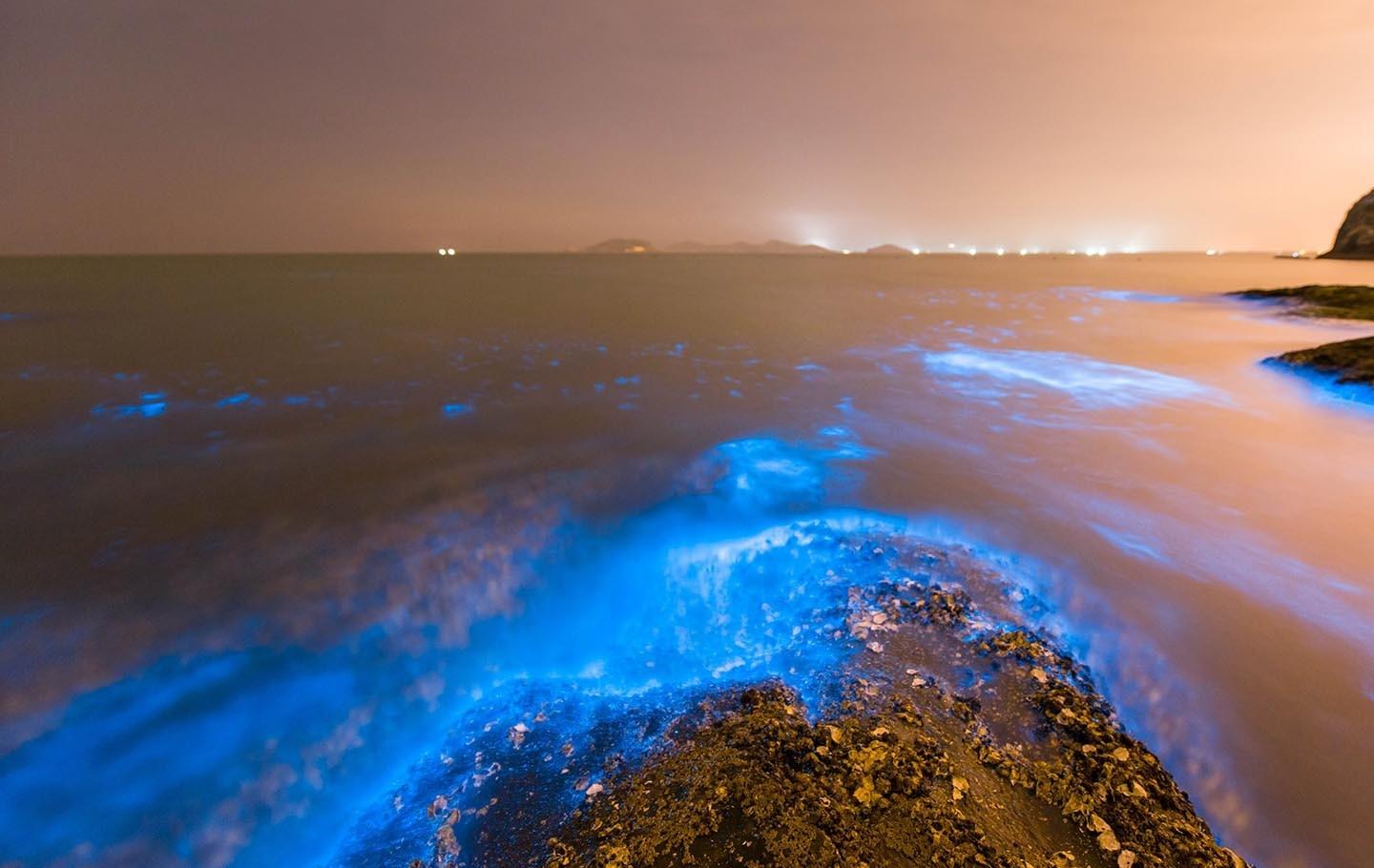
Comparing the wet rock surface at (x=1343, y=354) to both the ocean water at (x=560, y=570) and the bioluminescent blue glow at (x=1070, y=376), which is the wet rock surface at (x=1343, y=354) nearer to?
the ocean water at (x=560, y=570)

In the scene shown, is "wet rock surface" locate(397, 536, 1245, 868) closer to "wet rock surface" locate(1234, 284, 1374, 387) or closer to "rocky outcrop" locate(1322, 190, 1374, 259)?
"wet rock surface" locate(1234, 284, 1374, 387)

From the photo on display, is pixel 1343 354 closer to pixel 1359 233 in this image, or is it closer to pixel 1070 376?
pixel 1070 376

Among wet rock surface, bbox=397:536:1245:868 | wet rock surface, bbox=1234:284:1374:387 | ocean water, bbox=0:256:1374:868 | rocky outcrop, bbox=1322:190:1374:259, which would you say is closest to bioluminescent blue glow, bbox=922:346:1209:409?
ocean water, bbox=0:256:1374:868

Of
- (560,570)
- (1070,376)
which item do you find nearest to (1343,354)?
(1070,376)

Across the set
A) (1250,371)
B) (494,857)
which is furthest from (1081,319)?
(494,857)

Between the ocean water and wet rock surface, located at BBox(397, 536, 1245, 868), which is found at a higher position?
wet rock surface, located at BBox(397, 536, 1245, 868)

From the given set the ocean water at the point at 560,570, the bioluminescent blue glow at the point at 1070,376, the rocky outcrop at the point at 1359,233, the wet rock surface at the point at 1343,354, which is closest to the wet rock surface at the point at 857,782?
the ocean water at the point at 560,570
